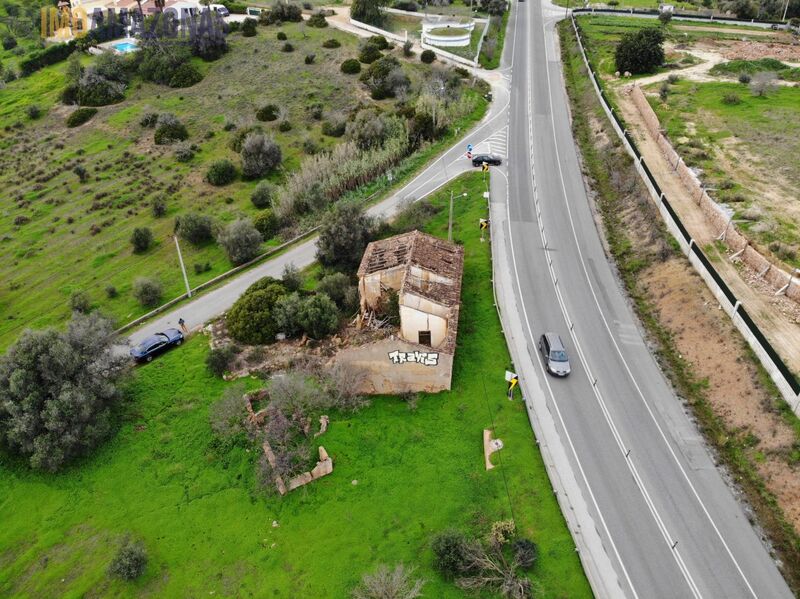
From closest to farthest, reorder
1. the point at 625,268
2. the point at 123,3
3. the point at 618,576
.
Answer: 1. the point at 618,576
2. the point at 625,268
3. the point at 123,3

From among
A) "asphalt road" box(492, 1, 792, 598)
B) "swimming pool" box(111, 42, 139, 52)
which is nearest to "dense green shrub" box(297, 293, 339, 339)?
"asphalt road" box(492, 1, 792, 598)

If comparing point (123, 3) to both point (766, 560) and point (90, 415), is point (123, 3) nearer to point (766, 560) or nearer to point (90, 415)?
point (90, 415)

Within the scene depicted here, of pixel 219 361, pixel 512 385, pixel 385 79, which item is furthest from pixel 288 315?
pixel 385 79

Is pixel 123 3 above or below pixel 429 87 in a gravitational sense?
above

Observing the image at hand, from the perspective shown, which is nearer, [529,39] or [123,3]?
[529,39]

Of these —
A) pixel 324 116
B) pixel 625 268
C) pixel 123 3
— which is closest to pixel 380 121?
pixel 324 116

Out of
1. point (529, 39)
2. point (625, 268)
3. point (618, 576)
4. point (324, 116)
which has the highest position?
point (529, 39)

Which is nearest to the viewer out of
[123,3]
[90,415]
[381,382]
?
[90,415]

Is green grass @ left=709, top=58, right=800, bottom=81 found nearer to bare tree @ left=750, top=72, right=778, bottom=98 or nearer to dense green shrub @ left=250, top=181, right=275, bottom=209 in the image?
bare tree @ left=750, top=72, right=778, bottom=98
